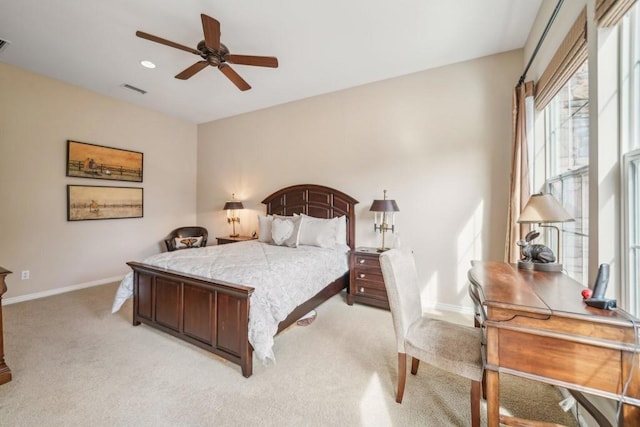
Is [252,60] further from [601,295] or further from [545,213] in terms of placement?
[601,295]

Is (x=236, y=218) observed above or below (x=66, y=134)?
below

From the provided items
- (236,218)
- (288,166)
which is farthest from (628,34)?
(236,218)

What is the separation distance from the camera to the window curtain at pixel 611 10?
123 cm

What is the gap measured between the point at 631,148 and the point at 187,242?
559cm

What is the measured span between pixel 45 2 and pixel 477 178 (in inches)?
187

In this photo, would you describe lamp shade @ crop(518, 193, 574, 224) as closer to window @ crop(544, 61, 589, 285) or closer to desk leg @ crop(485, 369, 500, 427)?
window @ crop(544, 61, 589, 285)

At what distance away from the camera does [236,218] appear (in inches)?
204

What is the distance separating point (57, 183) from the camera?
12.6 ft

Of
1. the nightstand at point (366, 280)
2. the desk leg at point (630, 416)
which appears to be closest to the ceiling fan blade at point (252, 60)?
the nightstand at point (366, 280)

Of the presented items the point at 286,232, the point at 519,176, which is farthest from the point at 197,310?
the point at 519,176

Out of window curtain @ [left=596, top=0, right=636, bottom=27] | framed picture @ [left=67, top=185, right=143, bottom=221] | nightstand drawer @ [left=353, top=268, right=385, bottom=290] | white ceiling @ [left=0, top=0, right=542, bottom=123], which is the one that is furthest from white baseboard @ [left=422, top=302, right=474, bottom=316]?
framed picture @ [left=67, top=185, right=143, bottom=221]

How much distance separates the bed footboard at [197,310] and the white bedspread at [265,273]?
0.28 ft

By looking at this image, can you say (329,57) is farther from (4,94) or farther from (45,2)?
(4,94)

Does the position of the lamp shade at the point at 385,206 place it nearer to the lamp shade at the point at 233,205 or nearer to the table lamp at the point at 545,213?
the table lamp at the point at 545,213
